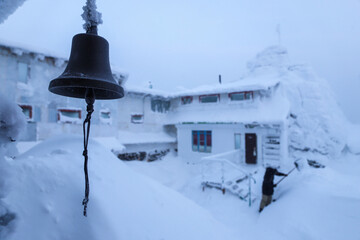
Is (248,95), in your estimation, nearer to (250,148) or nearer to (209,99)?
(209,99)

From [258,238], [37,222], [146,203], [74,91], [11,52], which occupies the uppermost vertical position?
[11,52]

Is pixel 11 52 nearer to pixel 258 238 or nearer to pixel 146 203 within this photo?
pixel 146 203

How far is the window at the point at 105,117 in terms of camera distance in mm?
13578

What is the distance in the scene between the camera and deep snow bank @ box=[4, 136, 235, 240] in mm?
1911

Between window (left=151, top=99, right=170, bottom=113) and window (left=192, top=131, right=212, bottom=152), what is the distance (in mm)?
4560

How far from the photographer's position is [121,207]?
8.57 feet

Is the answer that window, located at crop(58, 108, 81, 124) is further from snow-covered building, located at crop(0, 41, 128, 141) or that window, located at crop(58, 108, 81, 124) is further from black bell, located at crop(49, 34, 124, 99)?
black bell, located at crop(49, 34, 124, 99)

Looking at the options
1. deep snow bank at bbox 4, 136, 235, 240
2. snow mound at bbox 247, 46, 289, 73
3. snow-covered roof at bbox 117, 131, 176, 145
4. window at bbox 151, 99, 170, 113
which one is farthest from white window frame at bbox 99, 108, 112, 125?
snow mound at bbox 247, 46, 289, 73

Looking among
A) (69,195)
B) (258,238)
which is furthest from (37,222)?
(258,238)

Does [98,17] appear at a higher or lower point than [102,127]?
higher

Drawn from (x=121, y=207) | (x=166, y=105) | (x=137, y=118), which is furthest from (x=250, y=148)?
(x=121, y=207)

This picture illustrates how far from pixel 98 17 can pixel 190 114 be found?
16.9m

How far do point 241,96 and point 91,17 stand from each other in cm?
1621

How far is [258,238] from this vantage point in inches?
230
